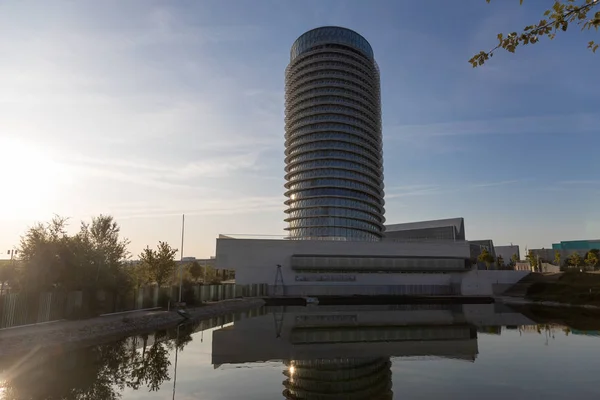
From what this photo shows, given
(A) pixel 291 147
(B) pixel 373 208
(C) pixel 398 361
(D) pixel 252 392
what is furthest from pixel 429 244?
(D) pixel 252 392

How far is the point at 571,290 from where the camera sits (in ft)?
197

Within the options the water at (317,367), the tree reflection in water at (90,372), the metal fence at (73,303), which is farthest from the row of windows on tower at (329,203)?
the tree reflection in water at (90,372)

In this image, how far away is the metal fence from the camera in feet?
73.4

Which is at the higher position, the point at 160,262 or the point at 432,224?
the point at 432,224

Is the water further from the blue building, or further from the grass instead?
the blue building

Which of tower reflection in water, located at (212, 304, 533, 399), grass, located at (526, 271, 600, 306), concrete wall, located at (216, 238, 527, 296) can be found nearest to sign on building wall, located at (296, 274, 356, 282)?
concrete wall, located at (216, 238, 527, 296)

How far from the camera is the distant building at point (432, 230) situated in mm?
176000

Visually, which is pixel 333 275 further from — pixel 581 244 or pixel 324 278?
pixel 581 244

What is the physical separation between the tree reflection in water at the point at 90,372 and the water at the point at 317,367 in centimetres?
3

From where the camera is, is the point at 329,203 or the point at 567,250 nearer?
the point at 329,203

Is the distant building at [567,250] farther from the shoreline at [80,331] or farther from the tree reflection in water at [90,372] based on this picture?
the tree reflection in water at [90,372]

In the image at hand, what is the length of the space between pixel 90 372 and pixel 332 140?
92.5 meters

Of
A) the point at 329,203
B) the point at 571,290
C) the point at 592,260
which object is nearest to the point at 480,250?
the point at 592,260

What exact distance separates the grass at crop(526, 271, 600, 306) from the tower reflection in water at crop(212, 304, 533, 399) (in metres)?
27.5
